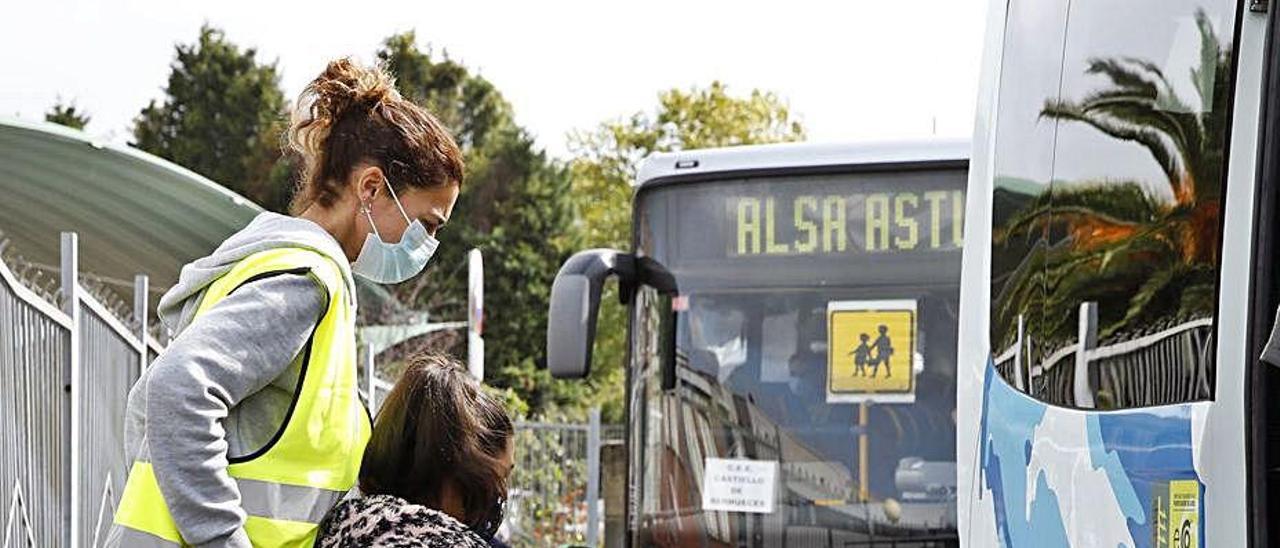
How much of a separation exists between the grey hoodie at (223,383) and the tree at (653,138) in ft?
116

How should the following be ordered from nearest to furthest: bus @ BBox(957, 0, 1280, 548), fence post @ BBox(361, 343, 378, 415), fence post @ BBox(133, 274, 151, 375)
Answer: bus @ BBox(957, 0, 1280, 548) < fence post @ BBox(133, 274, 151, 375) < fence post @ BBox(361, 343, 378, 415)

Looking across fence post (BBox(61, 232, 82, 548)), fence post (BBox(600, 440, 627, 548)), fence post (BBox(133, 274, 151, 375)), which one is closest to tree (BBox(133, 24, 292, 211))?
fence post (BBox(600, 440, 627, 548))

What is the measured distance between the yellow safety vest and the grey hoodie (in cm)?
3

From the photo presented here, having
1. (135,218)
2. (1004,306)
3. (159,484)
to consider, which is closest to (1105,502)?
(1004,306)

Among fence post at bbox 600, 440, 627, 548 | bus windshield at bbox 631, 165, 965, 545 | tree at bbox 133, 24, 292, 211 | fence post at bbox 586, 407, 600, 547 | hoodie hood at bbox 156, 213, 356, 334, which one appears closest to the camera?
hoodie hood at bbox 156, 213, 356, 334

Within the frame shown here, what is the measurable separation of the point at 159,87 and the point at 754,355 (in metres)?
47.7

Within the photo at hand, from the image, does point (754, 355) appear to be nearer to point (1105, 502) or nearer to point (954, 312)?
point (954, 312)

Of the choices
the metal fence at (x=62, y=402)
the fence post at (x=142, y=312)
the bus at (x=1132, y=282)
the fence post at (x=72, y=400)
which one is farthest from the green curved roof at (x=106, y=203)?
the bus at (x=1132, y=282)

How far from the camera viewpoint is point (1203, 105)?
298cm

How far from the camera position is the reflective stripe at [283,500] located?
12.3 ft

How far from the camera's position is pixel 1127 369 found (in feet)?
10.7

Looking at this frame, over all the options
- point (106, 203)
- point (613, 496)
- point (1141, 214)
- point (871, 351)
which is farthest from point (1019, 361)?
point (106, 203)

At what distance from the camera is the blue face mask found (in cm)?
414

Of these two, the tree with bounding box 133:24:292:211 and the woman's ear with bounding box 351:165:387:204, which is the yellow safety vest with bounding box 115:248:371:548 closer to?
the woman's ear with bounding box 351:165:387:204
